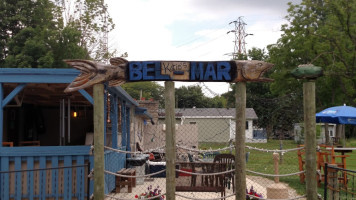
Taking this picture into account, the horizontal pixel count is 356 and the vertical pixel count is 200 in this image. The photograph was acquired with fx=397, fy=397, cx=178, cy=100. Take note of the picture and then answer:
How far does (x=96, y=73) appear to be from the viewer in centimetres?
625

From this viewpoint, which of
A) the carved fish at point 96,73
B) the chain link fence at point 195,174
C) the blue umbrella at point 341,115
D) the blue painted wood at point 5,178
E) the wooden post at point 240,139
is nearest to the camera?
the wooden post at point 240,139

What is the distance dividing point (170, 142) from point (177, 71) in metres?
1.11

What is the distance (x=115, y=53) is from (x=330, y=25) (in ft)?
57.5

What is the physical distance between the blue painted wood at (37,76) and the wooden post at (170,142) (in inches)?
113

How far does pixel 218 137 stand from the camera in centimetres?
3494

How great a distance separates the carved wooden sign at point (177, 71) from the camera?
6.17 metres

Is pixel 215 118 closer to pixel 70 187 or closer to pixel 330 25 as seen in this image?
pixel 330 25

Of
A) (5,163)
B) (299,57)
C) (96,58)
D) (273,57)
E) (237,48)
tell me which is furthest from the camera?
(237,48)

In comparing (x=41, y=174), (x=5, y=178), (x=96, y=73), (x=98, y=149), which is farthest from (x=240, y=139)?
(x=5, y=178)

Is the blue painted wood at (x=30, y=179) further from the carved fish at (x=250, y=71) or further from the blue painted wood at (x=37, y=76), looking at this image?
the carved fish at (x=250, y=71)

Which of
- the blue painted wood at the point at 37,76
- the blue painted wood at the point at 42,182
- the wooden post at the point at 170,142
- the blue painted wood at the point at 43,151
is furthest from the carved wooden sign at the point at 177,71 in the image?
the blue painted wood at the point at 42,182

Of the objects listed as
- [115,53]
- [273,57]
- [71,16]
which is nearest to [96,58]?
[115,53]

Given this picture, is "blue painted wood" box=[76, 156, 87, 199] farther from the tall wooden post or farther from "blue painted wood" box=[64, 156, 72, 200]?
the tall wooden post

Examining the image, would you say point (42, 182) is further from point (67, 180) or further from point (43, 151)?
point (43, 151)
